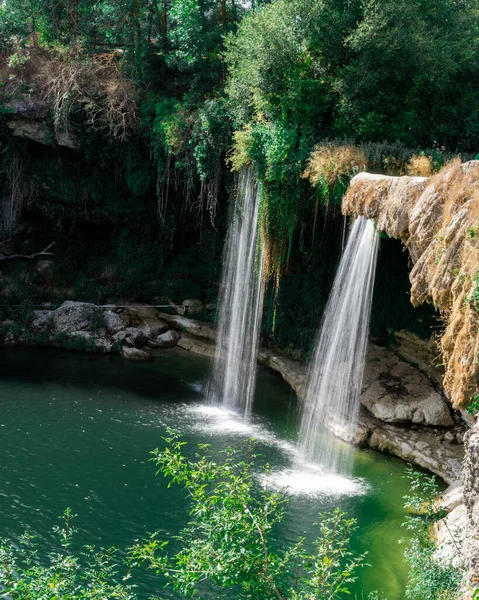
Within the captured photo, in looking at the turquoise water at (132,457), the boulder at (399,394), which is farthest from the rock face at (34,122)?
the boulder at (399,394)

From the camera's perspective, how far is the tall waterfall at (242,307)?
Answer: 15.6m

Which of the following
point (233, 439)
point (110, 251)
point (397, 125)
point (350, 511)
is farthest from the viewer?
point (110, 251)

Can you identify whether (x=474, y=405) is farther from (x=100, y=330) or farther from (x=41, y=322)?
(x=41, y=322)

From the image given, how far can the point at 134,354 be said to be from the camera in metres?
17.7

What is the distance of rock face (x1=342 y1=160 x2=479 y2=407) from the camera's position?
632 cm

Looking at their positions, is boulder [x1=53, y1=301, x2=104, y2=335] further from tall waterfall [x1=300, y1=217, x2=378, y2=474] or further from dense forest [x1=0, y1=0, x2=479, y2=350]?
tall waterfall [x1=300, y1=217, x2=378, y2=474]

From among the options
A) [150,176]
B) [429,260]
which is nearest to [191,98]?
[150,176]

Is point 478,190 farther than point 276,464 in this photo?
No

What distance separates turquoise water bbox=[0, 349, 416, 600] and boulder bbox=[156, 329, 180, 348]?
5.58 ft

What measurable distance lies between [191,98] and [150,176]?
3104mm

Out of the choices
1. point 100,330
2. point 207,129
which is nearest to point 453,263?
point 207,129

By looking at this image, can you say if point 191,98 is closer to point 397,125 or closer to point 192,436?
point 397,125

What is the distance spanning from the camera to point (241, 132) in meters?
14.9

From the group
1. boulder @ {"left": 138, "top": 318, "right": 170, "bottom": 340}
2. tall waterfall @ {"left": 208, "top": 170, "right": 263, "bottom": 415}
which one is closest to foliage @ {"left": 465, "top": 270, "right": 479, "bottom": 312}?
tall waterfall @ {"left": 208, "top": 170, "right": 263, "bottom": 415}
